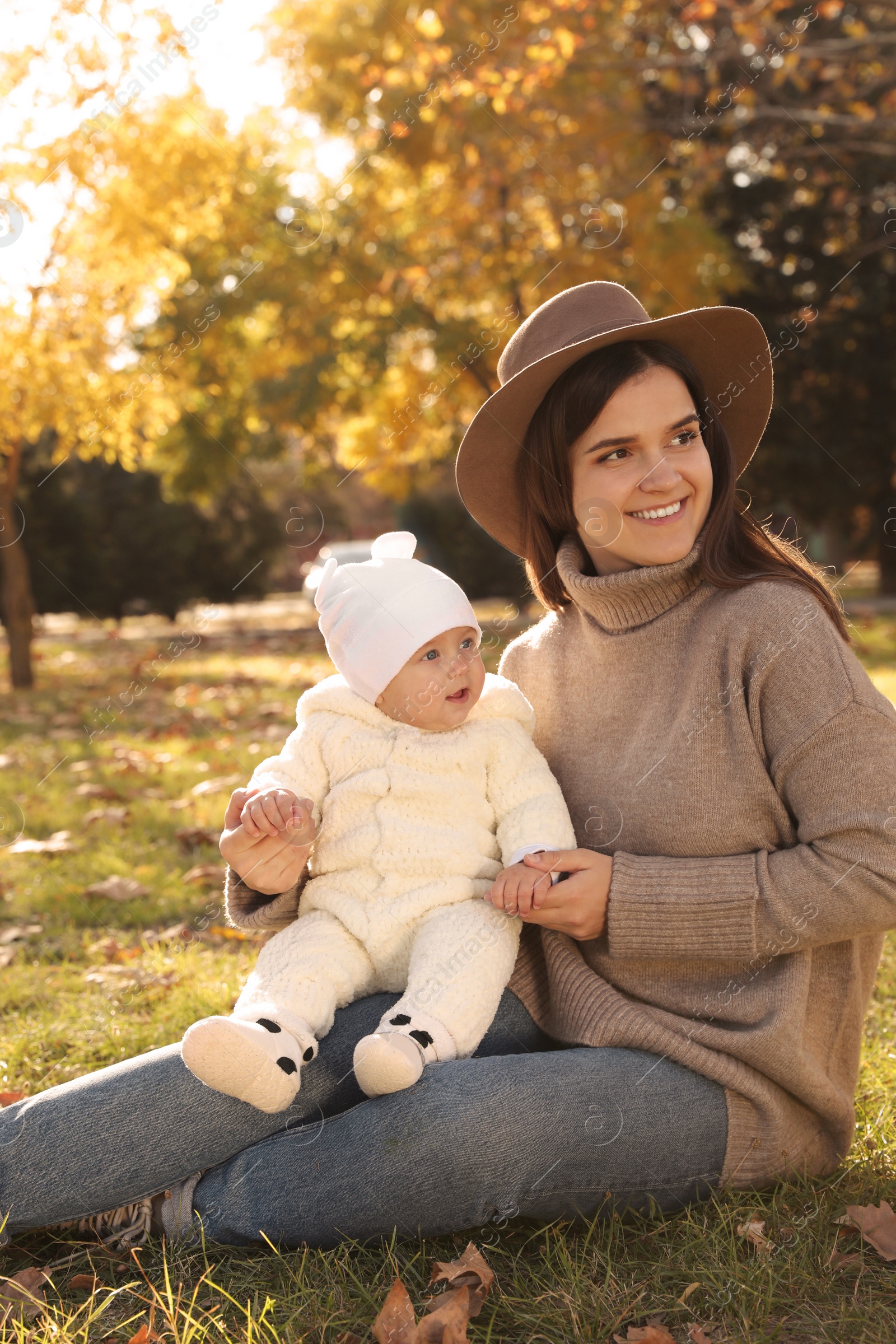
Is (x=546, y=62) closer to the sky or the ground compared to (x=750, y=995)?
closer to the sky

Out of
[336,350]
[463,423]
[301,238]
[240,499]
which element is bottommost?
[240,499]

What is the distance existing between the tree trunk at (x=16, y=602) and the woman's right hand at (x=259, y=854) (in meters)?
8.38

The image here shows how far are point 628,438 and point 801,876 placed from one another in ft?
2.95

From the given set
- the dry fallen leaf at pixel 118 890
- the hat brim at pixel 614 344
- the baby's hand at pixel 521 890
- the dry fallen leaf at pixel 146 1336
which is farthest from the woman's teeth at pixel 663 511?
the dry fallen leaf at pixel 118 890

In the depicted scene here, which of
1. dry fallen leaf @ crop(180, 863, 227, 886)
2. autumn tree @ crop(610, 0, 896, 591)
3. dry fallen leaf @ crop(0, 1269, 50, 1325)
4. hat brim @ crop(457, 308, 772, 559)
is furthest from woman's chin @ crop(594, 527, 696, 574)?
autumn tree @ crop(610, 0, 896, 591)

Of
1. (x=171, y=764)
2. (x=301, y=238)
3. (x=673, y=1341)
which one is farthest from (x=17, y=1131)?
(x=301, y=238)

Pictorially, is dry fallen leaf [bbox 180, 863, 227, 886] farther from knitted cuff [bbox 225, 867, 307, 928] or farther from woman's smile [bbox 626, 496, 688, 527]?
woman's smile [bbox 626, 496, 688, 527]

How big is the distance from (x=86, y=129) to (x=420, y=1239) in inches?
322

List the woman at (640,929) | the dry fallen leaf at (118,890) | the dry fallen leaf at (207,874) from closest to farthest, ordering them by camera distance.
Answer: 1. the woman at (640,929)
2. the dry fallen leaf at (118,890)
3. the dry fallen leaf at (207,874)

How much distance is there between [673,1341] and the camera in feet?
5.26

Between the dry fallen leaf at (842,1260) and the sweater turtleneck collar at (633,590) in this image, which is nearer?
the dry fallen leaf at (842,1260)

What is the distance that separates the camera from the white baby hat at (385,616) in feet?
7.15

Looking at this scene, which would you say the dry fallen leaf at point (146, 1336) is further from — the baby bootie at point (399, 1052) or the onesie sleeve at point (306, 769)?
the onesie sleeve at point (306, 769)

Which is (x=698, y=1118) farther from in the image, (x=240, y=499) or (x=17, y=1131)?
(x=240, y=499)
